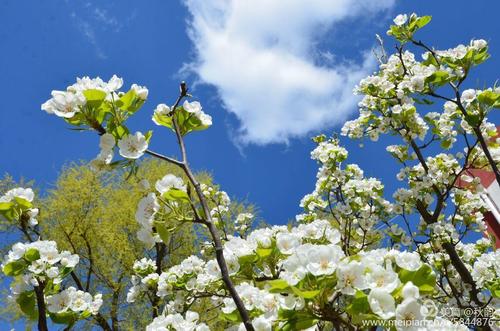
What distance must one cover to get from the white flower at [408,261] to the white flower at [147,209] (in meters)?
0.86

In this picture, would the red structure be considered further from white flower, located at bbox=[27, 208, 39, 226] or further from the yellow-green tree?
white flower, located at bbox=[27, 208, 39, 226]

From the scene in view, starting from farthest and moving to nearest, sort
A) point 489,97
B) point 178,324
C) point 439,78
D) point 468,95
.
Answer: point 468,95
point 439,78
point 489,97
point 178,324

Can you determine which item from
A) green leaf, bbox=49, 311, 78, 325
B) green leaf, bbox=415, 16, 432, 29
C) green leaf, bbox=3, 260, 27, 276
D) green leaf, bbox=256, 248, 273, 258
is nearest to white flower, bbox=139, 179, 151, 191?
green leaf, bbox=256, 248, 273, 258

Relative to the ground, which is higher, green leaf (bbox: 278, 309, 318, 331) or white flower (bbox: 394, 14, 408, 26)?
white flower (bbox: 394, 14, 408, 26)

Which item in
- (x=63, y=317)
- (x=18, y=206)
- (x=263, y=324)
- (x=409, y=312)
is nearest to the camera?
(x=409, y=312)

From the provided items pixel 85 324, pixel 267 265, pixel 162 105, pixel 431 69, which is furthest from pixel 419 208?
Answer: pixel 85 324

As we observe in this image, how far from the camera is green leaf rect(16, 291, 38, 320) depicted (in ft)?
6.31

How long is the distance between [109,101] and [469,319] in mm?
2873

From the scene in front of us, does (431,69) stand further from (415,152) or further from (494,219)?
(494,219)

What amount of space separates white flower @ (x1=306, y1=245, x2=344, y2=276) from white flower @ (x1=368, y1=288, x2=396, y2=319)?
0.13m

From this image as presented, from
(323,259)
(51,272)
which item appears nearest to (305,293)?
(323,259)

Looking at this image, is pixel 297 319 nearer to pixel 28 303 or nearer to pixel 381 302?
pixel 381 302

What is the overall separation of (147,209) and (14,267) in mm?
834

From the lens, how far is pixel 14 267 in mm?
1921
